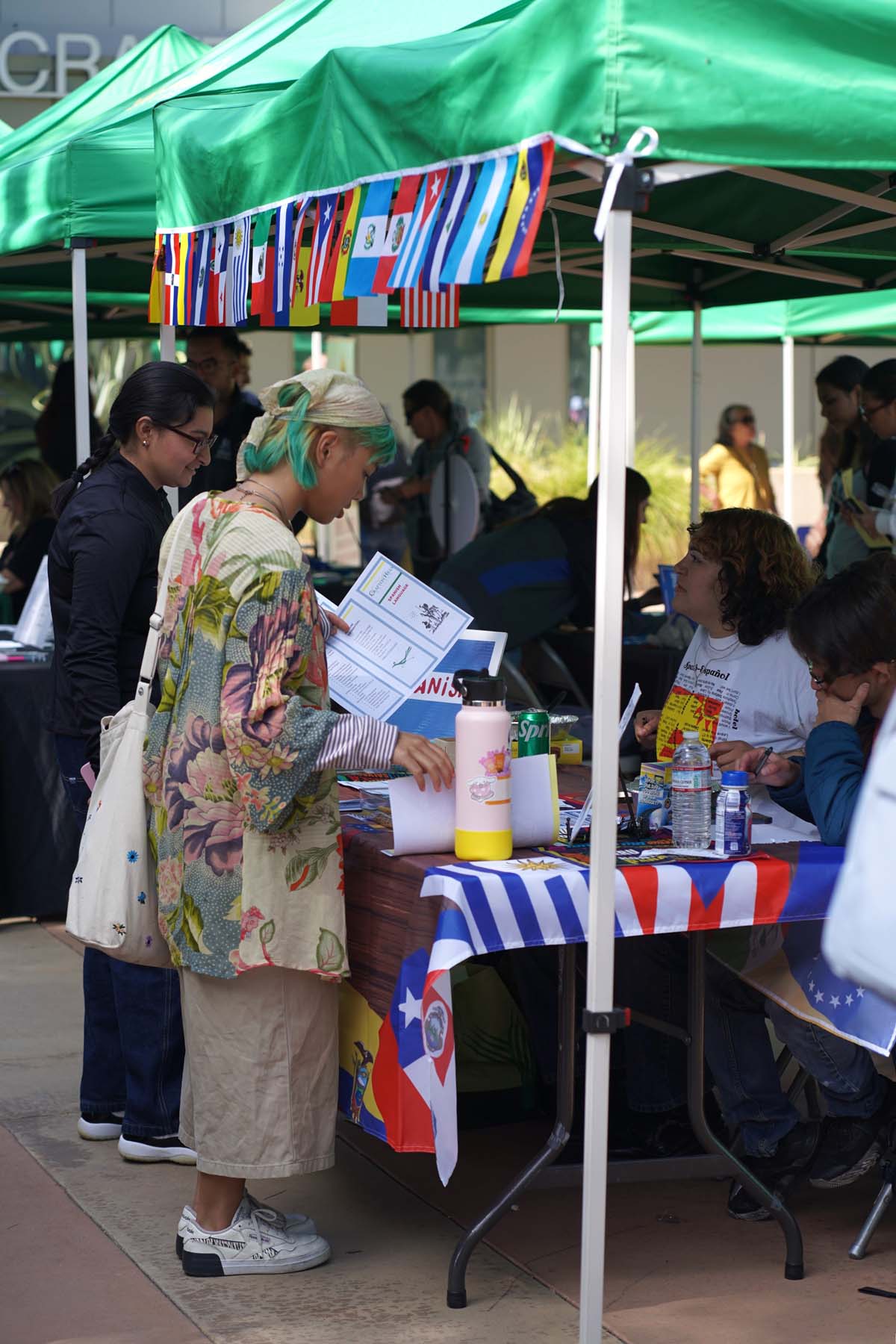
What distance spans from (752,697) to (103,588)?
1.46 metres

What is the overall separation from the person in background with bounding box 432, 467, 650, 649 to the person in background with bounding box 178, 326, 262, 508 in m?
1.17

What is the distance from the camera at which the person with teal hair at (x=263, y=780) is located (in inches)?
113

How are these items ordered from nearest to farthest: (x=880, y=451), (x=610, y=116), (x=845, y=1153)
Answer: (x=610, y=116) < (x=845, y=1153) < (x=880, y=451)

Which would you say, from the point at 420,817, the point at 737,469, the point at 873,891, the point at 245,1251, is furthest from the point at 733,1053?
the point at 737,469

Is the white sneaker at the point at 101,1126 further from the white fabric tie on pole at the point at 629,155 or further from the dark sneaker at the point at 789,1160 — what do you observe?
the white fabric tie on pole at the point at 629,155

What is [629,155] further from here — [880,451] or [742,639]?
[880,451]

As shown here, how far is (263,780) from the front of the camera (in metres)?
2.85

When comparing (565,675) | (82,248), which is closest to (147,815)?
(82,248)

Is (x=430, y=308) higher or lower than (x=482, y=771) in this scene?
higher

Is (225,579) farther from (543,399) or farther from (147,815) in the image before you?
(543,399)

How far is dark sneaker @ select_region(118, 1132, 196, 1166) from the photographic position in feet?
12.5

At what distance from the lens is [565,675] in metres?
6.05

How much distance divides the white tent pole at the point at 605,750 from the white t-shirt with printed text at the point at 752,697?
42.6 inches

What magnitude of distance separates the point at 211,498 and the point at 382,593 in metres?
0.53
